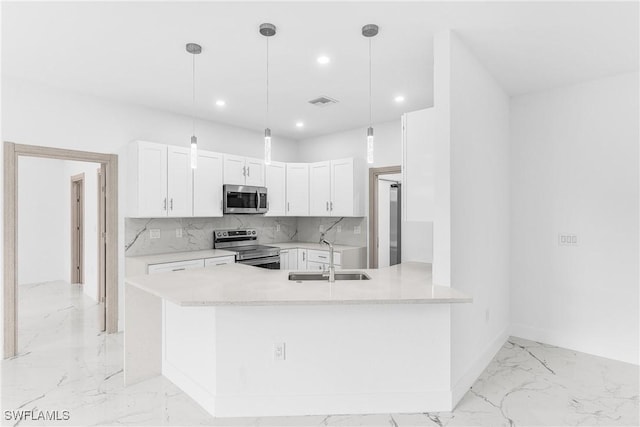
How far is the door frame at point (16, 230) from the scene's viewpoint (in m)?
3.27

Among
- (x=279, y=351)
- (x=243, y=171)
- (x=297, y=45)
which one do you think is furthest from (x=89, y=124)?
(x=279, y=351)

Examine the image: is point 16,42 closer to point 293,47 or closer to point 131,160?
point 131,160

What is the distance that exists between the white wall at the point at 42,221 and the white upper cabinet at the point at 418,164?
671cm

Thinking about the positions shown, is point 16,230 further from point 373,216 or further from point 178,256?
point 373,216

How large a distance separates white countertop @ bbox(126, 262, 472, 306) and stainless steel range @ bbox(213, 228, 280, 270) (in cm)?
149

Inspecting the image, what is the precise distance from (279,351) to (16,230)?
2864mm

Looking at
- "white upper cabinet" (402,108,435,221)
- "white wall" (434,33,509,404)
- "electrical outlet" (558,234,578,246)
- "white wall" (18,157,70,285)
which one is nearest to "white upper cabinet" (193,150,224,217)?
"white upper cabinet" (402,108,435,221)

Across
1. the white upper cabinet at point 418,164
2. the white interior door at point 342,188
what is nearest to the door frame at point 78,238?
the white interior door at point 342,188

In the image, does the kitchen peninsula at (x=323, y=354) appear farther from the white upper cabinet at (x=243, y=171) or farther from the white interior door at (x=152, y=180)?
the white upper cabinet at (x=243, y=171)

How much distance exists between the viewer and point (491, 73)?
323cm

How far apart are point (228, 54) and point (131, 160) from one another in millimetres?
1935

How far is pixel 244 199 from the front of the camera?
4781 mm

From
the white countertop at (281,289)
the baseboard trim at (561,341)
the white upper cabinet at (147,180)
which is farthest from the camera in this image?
the white upper cabinet at (147,180)

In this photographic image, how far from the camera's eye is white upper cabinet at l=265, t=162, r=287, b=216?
523 centimetres
